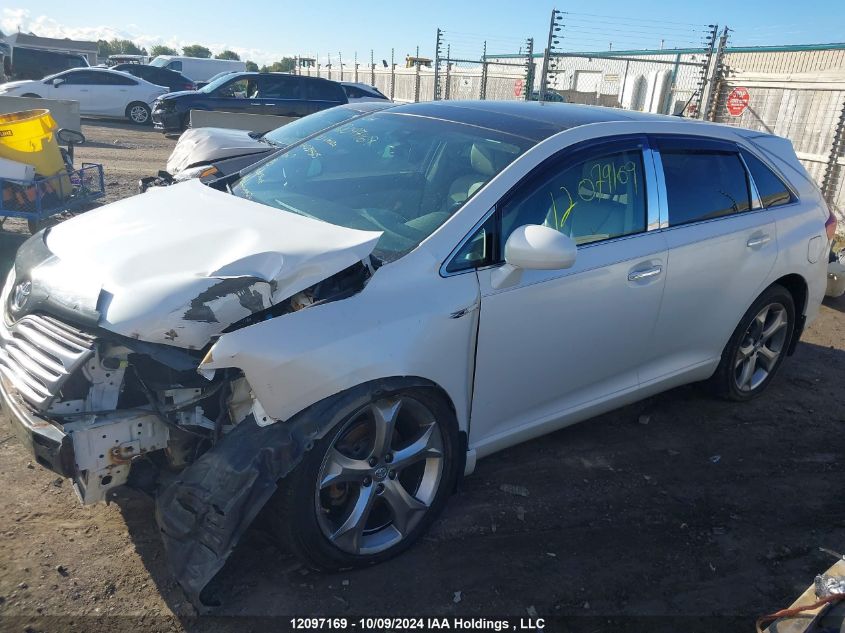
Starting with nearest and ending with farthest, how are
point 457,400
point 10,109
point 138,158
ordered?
1. point 457,400
2. point 10,109
3. point 138,158

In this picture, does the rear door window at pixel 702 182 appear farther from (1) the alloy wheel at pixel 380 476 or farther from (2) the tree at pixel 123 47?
(2) the tree at pixel 123 47

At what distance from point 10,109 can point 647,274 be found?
11491 millimetres

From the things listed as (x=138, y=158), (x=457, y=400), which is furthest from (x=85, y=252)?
(x=138, y=158)

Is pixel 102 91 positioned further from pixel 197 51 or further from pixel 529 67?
pixel 197 51

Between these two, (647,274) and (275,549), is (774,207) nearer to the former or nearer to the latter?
(647,274)

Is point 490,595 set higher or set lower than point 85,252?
lower

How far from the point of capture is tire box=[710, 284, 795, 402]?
4.22 m

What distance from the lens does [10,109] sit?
36.4ft

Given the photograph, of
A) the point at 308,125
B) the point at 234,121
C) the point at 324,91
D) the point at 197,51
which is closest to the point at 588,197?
the point at 308,125

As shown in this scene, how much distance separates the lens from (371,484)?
108 inches

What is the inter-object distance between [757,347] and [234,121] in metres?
11.9

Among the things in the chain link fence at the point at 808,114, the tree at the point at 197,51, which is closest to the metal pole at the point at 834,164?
the chain link fence at the point at 808,114

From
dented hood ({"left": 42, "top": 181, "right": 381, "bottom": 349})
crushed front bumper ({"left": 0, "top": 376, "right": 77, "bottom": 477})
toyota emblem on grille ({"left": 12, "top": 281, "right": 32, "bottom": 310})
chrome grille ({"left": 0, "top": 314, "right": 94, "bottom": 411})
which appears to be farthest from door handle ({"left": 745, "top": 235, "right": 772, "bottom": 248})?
toyota emblem on grille ({"left": 12, "top": 281, "right": 32, "bottom": 310})

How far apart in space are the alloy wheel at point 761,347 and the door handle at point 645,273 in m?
1.20
